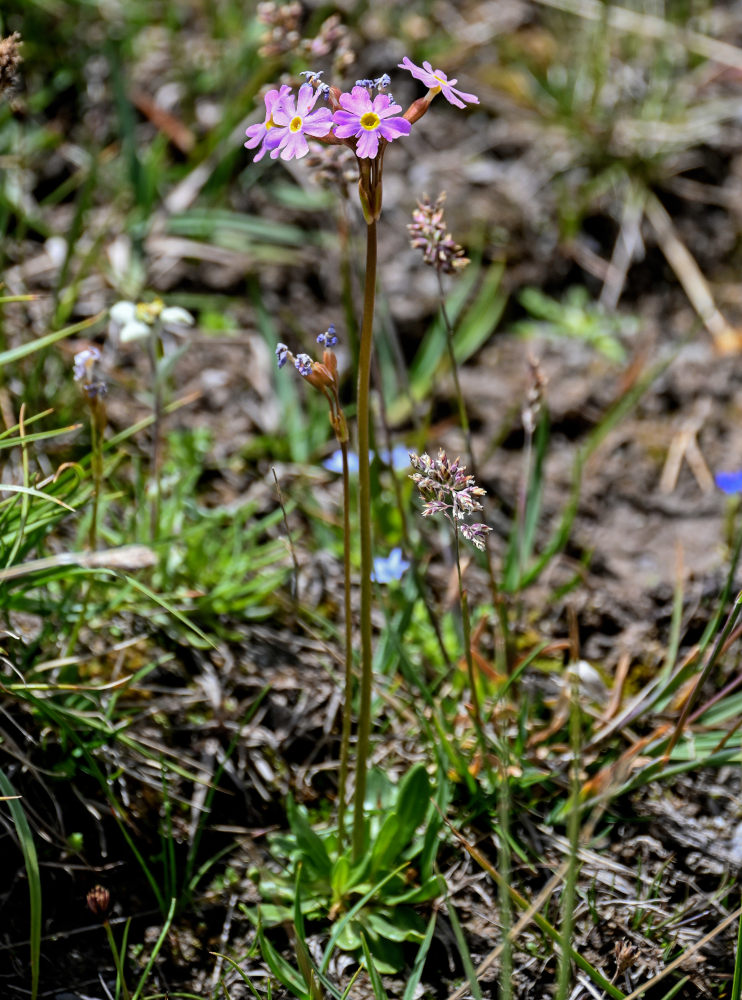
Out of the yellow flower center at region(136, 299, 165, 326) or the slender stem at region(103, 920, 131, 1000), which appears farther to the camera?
the yellow flower center at region(136, 299, 165, 326)

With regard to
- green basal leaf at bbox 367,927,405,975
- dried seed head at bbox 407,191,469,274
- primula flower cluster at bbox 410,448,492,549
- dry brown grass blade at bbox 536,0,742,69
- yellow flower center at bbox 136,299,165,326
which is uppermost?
dry brown grass blade at bbox 536,0,742,69

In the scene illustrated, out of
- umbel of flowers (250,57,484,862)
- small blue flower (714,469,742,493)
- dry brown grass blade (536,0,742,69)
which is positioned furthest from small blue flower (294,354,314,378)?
dry brown grass blade (536,0,742,69)

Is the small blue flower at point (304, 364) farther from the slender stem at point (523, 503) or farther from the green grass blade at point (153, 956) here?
the green grass blade at point (153, 956)

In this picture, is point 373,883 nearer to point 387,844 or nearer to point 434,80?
point 387,844

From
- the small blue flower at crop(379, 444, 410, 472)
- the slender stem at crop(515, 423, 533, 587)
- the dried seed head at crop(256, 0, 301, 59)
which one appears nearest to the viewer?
the slender stem at crop(515, 423, 533, 587)

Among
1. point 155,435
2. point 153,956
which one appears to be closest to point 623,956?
point 153,956

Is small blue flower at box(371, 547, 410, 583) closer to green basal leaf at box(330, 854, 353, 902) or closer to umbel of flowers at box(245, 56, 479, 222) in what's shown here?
green basal leaf at box(330, 854, 353, 902)

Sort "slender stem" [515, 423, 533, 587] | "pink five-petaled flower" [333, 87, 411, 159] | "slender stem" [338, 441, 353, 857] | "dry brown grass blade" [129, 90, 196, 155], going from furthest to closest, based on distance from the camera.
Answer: "dry brown grass blade" [129, 90, 196, 155]
"slender stem" [515, 423, 533, 587]
"slender stem" [338, 441, 353, 857]
"pink five-petaled flower" [333, 87, 411, 159]
